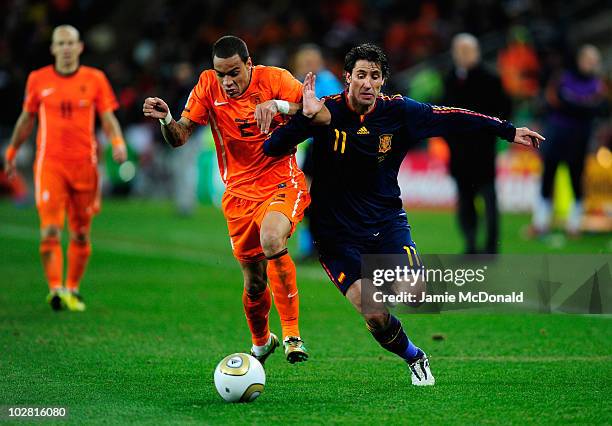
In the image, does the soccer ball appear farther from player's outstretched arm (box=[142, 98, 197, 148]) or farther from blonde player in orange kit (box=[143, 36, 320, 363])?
player's outstretched arm (box=[142, 98, 197, 148])

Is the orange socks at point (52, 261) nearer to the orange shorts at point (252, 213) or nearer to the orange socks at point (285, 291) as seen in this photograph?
the orange shorts at point (252, 213)

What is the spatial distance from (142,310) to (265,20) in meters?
20.1

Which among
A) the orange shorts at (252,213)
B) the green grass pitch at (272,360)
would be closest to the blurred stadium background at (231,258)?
the green grass pitch at (272,360)

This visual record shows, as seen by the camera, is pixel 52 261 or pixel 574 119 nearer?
pixel 52 261

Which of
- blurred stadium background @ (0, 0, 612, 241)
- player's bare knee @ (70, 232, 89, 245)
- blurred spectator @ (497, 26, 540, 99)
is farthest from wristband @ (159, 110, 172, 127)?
blurred spectator @ (497, 26, 540, 99)

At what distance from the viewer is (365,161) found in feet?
23.5

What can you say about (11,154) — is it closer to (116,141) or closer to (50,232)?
(50,232)

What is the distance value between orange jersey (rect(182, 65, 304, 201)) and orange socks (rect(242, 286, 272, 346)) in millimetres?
660

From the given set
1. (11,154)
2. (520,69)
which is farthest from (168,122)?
(520,69)

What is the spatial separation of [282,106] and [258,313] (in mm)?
1455

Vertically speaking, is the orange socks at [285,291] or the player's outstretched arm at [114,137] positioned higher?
the player's outstretched arm at [114,137]

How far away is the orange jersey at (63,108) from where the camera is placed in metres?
10.8

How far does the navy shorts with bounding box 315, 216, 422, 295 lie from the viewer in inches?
279

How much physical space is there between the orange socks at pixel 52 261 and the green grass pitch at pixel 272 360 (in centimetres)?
30
